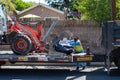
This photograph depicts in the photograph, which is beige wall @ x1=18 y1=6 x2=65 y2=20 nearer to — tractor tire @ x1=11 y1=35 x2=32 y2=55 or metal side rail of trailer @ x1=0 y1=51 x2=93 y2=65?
tractor tire @ x1=11 y1=35 x2=32 y2=55

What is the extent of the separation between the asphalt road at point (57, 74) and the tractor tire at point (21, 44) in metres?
0.88

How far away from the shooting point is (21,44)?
47.9 feet

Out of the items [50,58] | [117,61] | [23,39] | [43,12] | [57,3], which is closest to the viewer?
[50,58]

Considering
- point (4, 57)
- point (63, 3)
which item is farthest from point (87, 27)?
point (63, 3)

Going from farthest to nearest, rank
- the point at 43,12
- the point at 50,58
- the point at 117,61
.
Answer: the point at 43,12 → the point at 117,61 → the point at 50,58

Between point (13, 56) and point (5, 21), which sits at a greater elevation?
point (5, 21)

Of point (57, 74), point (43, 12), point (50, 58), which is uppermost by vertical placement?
point (43, 12)

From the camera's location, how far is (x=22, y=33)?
1484 centimetres

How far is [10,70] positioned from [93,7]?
21.8ft

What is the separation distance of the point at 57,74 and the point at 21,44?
180cm

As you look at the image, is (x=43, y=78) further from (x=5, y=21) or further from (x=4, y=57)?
(x=5, y=21)

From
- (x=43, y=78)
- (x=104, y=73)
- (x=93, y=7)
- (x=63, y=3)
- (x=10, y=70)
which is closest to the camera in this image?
(x=43, y=78)

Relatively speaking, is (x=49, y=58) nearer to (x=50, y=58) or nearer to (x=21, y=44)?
(x=50, y=58)

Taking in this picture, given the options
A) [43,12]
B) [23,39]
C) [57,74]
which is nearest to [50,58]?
[57,74]
